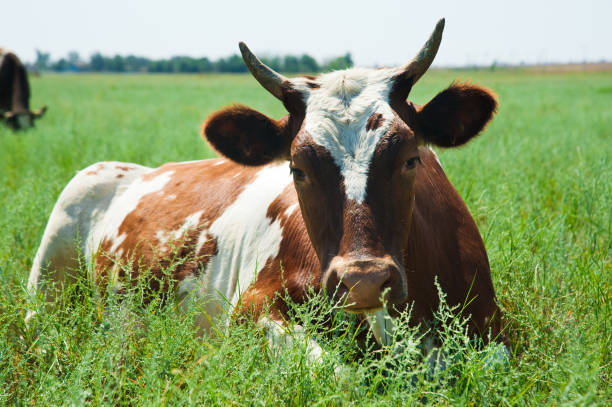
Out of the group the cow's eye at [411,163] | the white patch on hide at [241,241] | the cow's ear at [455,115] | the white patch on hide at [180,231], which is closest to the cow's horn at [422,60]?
the cow's ear at [455,115]

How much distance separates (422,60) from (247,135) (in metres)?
1.04

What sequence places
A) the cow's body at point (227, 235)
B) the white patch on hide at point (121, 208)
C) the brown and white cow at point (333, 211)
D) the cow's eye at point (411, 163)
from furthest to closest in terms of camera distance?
the white patch on hide at point (121, 208) < the cow's body at point (227, 235) < the cow's eye at point (411, 163) < the brown and white cow at point (333, 211)

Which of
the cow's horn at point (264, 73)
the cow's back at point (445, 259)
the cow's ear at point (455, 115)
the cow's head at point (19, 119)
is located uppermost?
the cow's horn at point (264, 73)

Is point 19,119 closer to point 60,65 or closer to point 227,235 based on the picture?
point 227,235

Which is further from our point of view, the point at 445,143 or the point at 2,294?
the point at 2,294

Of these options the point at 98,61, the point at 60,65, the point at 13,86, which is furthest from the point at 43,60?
the point at 13,86

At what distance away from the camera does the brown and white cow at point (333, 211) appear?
2215 mm

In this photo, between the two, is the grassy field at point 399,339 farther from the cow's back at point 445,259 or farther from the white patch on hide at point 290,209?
the white patch on hide at point 290,209

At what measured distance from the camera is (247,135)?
117 inches

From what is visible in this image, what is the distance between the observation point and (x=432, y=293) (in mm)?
2580

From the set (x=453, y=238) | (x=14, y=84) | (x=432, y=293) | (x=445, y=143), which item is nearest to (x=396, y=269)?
(x=432, y=293)

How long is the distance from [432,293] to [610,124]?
35.2 ft

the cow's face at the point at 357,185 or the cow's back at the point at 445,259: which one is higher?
the cow's face at the point at 357,185

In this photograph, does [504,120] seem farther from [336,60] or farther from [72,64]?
[72,64]
